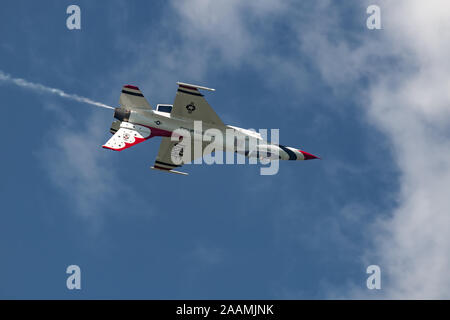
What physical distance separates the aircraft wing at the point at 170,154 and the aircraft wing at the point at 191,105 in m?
3.18

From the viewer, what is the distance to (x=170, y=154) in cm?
8381

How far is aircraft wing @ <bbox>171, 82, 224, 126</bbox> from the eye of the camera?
80.1 metres

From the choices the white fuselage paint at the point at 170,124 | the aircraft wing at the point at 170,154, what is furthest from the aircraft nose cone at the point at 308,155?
the aircraft wing at the point at 170,154

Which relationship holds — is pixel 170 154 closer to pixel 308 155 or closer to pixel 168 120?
pixel 168 120

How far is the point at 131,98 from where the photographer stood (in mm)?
81000

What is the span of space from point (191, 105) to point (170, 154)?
254 inches

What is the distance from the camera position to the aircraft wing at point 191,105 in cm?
8006

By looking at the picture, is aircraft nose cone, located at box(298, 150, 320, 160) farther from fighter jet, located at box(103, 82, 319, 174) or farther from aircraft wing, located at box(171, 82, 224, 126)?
aircraft wing, located at box(171, 82, 224, 126)
